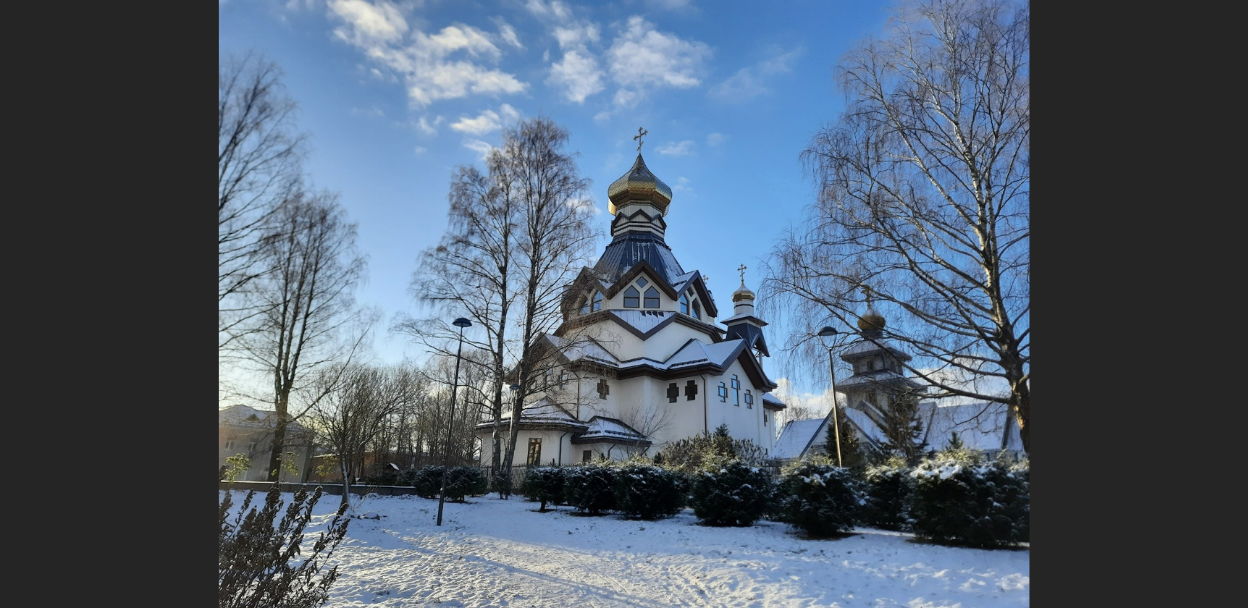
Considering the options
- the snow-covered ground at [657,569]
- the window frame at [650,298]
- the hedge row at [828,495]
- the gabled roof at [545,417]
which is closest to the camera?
the snow-covered ground at [657,569]

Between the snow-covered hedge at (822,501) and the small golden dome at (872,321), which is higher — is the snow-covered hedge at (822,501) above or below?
below

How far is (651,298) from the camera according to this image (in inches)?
1241

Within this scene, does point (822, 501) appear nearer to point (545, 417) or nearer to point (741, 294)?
point (545, 417)

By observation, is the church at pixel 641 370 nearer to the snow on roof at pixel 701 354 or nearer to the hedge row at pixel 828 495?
the snow on roof at pixel 701 354

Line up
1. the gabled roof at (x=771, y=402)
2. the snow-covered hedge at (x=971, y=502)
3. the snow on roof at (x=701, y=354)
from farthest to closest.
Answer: the gabled roof at (x=771, y=402), the snow on roof at (x=701, y=354), the snow-covered hedge at (x=971, y=502)

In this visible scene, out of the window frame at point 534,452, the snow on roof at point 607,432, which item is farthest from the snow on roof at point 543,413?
the window frame at point 534,452

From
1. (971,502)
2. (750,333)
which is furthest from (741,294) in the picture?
(971,502)

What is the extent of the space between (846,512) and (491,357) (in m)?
11.3

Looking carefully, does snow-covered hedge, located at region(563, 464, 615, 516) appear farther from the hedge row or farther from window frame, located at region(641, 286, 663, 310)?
window frame, located at region(641, 286, 663, 310)

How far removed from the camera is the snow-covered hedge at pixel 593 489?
565 inches

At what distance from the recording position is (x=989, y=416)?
27.8 feet

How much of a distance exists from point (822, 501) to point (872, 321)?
3.70 m

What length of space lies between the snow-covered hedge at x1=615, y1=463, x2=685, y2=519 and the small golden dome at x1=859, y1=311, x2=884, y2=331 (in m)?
6.73

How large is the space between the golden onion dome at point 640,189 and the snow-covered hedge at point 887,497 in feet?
85.8
